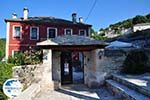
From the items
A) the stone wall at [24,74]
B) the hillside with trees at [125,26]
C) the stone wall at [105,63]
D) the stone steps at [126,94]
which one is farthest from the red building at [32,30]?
the stone steps at [126,94]

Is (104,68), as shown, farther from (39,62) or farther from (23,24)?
(23,24)

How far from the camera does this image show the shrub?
1254 cm

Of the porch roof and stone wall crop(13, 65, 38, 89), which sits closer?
stone wall crop(13, 65, 38, 89)

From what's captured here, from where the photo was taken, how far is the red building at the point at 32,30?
27359mm

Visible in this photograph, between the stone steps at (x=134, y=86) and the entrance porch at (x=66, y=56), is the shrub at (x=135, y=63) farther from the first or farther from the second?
the entrance porch at (x=66, y=56)

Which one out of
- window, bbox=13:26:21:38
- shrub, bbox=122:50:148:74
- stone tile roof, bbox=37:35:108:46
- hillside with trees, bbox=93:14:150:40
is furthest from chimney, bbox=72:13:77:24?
shrub, bbox=122:50:148:74

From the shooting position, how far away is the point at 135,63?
497 inches

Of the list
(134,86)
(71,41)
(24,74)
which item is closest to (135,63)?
(71,41)

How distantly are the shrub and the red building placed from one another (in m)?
16.1

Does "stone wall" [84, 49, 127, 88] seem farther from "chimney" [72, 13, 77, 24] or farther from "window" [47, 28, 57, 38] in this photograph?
"chimney" [72, 13, 77, 24]

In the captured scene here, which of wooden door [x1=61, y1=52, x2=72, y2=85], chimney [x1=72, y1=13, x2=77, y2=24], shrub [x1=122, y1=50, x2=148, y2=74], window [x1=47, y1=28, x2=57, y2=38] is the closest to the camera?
shrub [x1=122, y1=50, x2=148, y2=74]

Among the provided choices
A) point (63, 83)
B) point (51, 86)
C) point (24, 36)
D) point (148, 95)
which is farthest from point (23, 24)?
point (148, 95)

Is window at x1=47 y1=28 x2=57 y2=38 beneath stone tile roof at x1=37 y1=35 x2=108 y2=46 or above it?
above

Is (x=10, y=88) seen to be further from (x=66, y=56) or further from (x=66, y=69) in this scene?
(x=66, y=69)
